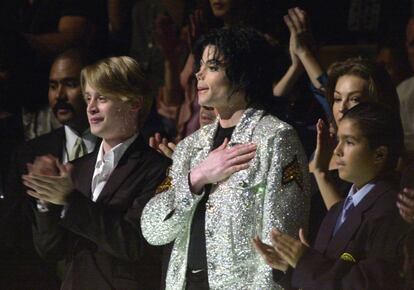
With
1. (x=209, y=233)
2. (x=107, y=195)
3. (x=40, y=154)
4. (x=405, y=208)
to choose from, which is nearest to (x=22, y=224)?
(x=40, y=154)

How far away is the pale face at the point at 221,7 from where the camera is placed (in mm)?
3436

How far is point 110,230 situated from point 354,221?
0.72m

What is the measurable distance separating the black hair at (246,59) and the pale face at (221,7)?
0.66m

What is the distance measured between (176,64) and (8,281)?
3.08 feet

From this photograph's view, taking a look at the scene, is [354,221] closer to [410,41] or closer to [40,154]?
[410,41]

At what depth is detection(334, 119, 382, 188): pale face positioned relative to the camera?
259cm

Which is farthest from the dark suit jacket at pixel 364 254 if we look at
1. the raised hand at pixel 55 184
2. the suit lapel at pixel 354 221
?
the raised hand at pixel 55 184

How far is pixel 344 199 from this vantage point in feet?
8.80

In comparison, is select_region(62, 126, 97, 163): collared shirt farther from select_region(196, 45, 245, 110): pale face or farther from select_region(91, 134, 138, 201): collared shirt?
select_region(196, 45, 245, 110): pale face

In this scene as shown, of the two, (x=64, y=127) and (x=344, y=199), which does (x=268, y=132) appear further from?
(x=64, y=127)

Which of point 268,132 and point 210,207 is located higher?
point 268,132

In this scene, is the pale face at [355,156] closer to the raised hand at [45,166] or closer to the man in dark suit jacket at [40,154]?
the raised hand at [45,166]

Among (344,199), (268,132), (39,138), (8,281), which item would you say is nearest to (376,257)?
(344,199)

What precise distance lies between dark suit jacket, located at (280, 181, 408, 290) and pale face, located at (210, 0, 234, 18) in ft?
3.51
